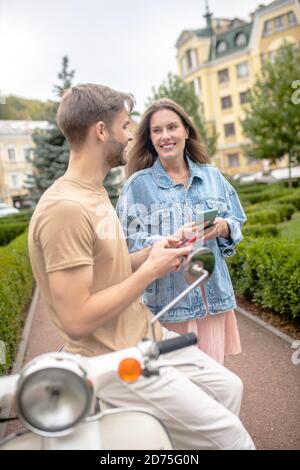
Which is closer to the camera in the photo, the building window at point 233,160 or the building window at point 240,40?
the building window at point 240,40

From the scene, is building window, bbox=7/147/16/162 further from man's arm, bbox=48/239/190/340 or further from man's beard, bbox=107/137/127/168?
man's arm, bbox=48/239/190/340

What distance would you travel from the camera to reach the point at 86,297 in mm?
1647

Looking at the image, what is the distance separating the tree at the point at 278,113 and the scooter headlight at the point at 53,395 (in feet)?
77.8

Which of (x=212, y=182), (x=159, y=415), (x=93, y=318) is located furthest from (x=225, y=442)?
(x=212, y=182)

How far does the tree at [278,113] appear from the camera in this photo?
2377cm

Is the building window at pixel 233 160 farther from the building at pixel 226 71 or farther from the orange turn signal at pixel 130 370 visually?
the orange turn signal at pixel 130 370

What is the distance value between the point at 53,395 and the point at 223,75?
166 feet

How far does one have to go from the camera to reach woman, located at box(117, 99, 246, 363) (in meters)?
2.62

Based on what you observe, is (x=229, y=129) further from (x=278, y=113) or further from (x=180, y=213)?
(x=180, y=213)

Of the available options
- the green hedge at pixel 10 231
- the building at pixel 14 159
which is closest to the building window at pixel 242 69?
the building at pixel 14 159

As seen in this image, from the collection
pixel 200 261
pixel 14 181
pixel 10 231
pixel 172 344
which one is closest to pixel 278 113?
pixel 10 231

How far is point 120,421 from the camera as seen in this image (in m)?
1.60

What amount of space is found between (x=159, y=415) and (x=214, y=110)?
50.0 meters

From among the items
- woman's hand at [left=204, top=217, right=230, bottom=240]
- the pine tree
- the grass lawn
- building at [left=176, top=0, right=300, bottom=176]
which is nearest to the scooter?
woman's hand at [left=204, top=217, right=230, bottom=240]
